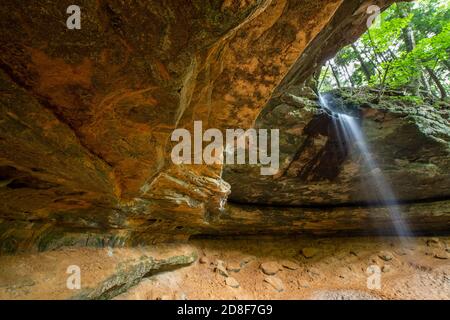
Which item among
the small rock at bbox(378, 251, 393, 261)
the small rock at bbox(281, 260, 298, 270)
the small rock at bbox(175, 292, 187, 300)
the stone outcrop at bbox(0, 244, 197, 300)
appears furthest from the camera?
→ the small rock at bbox(378, 251, 393, 261)

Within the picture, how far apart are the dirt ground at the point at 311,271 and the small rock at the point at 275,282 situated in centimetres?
3

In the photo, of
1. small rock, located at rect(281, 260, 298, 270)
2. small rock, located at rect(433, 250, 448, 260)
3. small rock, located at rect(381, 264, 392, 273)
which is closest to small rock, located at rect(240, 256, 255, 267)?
small rock, located at rect(281, 260, 298, 270)

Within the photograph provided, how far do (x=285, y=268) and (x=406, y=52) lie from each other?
7.52m

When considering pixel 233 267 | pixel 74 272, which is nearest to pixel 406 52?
pixel 233 267

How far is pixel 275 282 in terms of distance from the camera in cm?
673

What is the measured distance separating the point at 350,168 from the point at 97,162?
6279 mm

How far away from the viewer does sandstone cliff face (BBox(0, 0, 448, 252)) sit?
5.98 feet

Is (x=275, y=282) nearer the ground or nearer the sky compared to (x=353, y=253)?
nearer the ground

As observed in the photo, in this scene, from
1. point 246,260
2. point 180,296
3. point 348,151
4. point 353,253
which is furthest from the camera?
point 353,253

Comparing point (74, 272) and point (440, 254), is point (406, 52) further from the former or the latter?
point (74, 272)

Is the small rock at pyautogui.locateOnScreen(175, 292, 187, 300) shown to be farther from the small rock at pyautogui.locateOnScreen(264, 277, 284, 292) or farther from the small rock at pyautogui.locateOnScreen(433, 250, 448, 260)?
the small rock at pyautogui.locateOnScreen(433, 250, 448, 260)

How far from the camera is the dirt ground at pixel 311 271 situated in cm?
612

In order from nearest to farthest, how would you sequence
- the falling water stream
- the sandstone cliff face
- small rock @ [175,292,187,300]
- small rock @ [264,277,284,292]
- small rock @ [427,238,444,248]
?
the sandstone cliff face < small rock @ [175,292,187,300] < the falling water stream < small rock @ [264,277,284,292] < small rock @ [427,238,444,248]

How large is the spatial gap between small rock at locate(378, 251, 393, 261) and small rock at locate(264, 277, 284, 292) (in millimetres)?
3536
